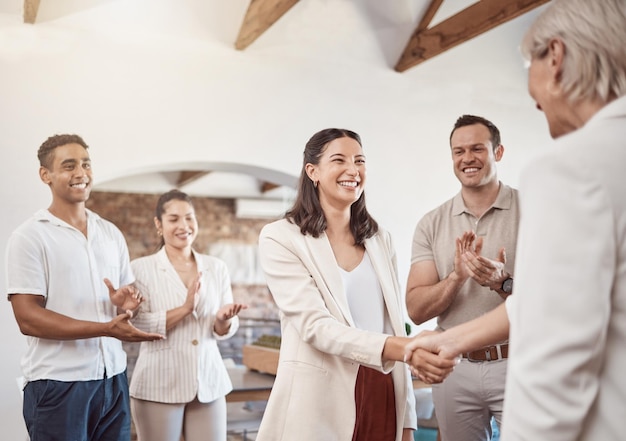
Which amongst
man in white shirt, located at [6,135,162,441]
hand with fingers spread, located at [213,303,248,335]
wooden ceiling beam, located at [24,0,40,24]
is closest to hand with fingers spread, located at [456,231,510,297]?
hand with fingers spread, located at [213,303,248,335]

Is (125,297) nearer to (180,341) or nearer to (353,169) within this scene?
(180,341)

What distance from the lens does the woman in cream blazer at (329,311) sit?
192 centimetres

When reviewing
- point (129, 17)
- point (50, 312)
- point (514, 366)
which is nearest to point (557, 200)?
point (514, 366)

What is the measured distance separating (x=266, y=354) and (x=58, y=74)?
2.17m

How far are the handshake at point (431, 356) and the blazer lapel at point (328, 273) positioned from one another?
0.26 m

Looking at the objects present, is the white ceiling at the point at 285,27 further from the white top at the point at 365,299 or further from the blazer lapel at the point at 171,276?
the white top at the point at 365,299

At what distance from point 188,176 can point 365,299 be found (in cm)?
734

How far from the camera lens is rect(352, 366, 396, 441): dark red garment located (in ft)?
6.62

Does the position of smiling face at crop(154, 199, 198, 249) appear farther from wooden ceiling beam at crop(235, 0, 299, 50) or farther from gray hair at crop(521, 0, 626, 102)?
gray hair at crop(521, 0, 626, 102)

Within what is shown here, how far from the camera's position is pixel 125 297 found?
9.06 feet

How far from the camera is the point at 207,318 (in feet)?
10.3

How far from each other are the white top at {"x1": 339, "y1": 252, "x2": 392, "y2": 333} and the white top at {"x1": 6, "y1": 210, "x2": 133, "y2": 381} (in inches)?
44.1

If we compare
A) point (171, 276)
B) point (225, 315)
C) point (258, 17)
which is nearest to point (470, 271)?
point (225, 315)

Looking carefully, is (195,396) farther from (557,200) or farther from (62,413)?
(557,200)
